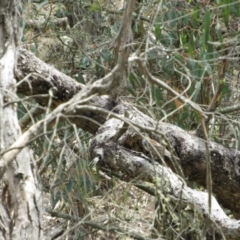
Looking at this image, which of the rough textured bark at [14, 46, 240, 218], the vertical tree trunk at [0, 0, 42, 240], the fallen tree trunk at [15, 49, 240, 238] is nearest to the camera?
the vertical tree trunk at [0, 0, 42, 240]

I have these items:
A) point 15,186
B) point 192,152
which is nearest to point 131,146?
point 192,152

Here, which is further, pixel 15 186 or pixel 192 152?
pixel 192 152

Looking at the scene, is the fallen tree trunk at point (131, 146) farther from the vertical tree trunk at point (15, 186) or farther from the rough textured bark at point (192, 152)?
the vertical tree trunk at point (15, 186)

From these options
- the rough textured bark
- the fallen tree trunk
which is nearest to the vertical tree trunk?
the fallen tree trunk

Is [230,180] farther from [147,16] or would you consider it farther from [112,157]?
[147,16]

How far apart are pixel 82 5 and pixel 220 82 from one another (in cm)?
177

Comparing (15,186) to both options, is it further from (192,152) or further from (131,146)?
(192,152)

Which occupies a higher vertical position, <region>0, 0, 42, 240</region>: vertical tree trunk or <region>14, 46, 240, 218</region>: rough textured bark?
<region>0, 0, 42, 240</region>: vertical tree trunk

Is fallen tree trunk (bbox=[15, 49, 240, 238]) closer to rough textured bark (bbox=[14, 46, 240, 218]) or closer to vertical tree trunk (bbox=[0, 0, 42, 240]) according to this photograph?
rough textured bark (bbox=[14, 46, 240, 218])

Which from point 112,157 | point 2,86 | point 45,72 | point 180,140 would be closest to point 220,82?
point 180,140

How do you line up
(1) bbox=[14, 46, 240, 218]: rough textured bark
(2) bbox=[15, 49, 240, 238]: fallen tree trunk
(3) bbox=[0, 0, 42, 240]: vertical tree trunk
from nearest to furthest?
(3) bbox=[0, 0, 42, 240]: vertical tree trunk
(2) bbox=[15, 49, 240, 238]: fallen tree trunk
(1) bbox=[14, 46, 240, 218]: rough textured bark

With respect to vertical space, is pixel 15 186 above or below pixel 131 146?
above

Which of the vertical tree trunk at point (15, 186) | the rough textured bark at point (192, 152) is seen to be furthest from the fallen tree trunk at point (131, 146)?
the vertical tree trunk at point (15, 186)

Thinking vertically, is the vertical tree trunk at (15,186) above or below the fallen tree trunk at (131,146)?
above
